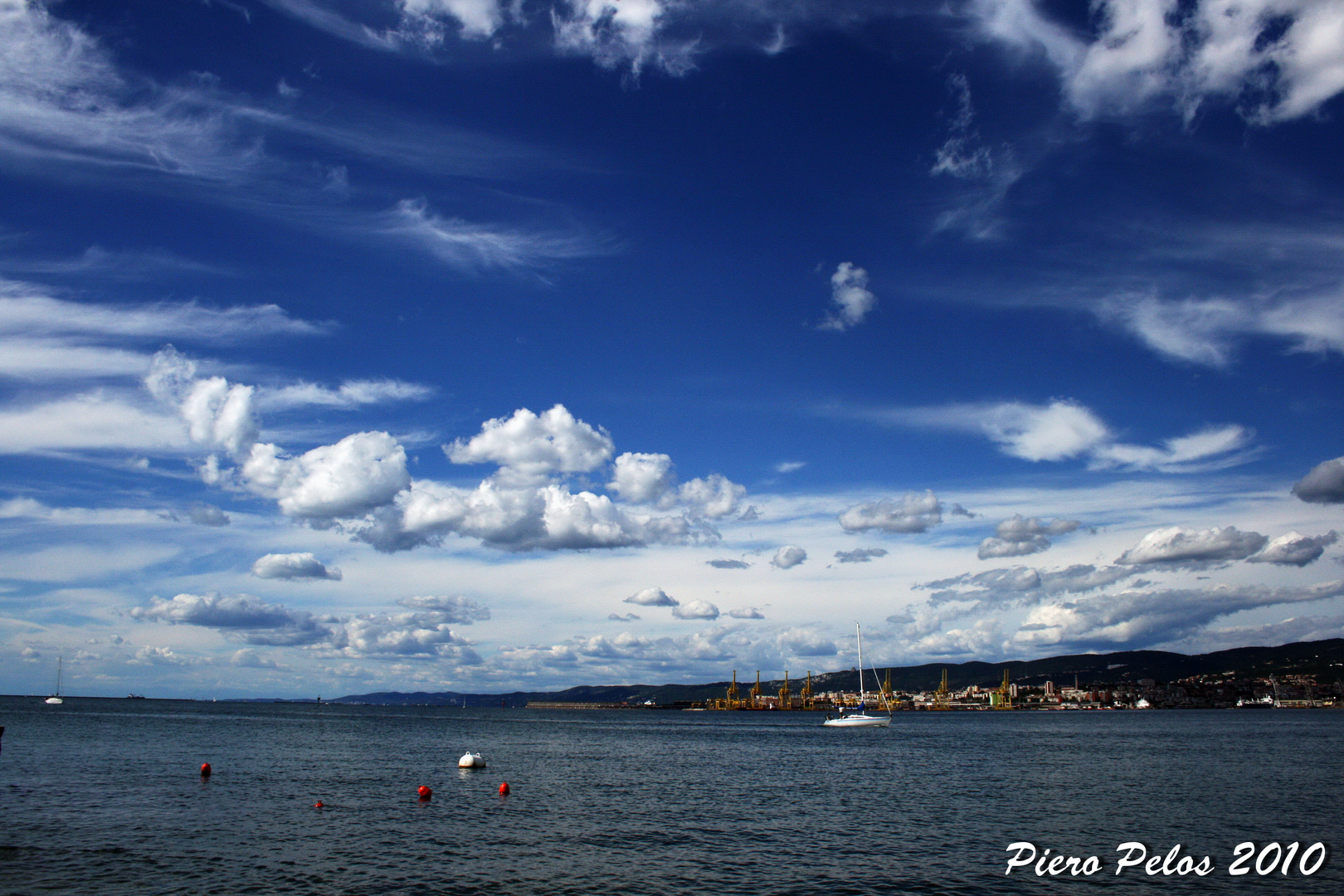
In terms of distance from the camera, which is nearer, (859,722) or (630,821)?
(630,821)

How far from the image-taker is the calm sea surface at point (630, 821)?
108 ft

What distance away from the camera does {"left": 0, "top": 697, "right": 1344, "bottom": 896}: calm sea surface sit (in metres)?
33.0

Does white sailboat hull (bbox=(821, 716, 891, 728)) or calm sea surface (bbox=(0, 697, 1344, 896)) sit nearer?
calm sea surface (bbox=(0, 697, 1344, 896))

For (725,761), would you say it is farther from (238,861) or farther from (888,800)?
(238,861)

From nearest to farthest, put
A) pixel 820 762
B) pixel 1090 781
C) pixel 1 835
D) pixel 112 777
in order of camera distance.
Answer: pixel 1 835 → pixel 112 777 → pixel 1090 781 → pixel 820 762

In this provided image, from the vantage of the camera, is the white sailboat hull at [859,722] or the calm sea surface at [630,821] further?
the white sailboat hull at [859,722]

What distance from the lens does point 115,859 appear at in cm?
3506

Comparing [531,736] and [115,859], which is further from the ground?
[115,859]

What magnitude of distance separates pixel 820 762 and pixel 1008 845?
52.5 m

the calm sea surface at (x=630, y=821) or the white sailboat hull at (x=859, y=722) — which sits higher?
the calm sea surface at (x=630, y=821)

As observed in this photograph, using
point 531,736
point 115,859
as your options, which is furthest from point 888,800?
point 531,736

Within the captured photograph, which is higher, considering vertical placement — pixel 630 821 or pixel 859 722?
pixel 630 821

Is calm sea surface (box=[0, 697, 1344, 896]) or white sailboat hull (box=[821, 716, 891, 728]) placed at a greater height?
calm sea surface (box=[0, 697, 1344, 896])

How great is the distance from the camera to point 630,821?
155ft
